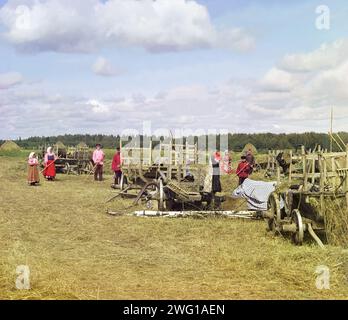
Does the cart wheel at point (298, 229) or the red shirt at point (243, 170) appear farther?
the red shirt at point (243, 170)

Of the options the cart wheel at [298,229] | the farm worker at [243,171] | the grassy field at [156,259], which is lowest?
the grassy field at [156,259]

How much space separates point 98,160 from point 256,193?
45.7 feet

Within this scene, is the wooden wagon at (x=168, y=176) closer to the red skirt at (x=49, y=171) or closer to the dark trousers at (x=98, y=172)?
the dark trousers at (x=98, y=172)

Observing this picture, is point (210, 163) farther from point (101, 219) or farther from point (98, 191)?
point (98, 191)

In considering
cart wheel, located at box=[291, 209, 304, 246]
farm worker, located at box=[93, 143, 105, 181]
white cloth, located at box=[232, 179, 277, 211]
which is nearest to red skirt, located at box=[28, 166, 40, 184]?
farm worker, located at box=[93, 143, 105, 181]

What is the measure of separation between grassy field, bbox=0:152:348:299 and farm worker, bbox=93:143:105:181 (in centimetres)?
1201

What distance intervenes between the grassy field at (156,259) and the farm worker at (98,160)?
12005 mm

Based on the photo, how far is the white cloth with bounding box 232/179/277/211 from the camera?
1412 centimetres

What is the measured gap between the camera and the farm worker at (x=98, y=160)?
26.1 metres

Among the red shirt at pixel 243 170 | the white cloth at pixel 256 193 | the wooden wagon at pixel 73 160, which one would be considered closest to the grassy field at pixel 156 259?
the white cloth at pixel 256 193

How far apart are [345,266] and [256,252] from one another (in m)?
1.79

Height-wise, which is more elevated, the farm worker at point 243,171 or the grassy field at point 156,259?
the farm worker at point 243,171

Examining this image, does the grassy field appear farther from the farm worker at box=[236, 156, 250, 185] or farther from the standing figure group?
the standing figure group

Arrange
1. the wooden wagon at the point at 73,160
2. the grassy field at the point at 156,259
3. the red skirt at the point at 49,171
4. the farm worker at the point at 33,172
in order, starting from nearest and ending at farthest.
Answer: the grassy field at the point at 156,259
the farm worker at the point at 33,172
the red skirt at the point at 49,171
the wooden wagon at the point at 73,160
